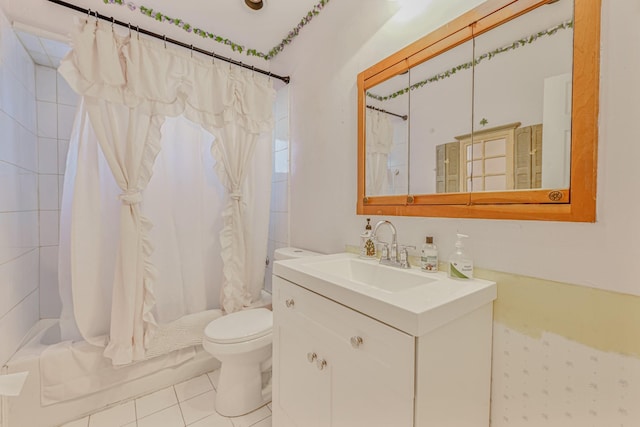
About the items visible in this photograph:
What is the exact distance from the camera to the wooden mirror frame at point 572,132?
0.70 m

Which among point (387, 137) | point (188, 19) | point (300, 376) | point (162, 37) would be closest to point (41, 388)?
point (300, 376)

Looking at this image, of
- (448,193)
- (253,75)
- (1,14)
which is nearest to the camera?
(448,193)

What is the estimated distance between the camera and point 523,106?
0.83 m

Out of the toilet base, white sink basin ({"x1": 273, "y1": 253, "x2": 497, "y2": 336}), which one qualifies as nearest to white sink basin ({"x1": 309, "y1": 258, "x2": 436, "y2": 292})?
white sink basin ({"x1": 273, "y1": 253, "x2": 497, "y2": 336})

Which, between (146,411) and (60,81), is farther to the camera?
(60,81)

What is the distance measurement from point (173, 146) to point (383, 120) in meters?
1.37

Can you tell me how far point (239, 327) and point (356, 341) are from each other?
93 cm

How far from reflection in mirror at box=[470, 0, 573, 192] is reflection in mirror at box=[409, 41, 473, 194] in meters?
0.04

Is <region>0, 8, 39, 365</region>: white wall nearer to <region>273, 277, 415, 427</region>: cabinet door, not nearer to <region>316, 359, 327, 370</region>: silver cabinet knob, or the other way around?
<region>273, 277, 415, 427</region>: cabinet door

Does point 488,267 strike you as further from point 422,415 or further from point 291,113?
point 291,113

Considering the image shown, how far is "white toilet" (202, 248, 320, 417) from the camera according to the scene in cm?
136

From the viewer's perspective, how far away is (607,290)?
687 millimetres

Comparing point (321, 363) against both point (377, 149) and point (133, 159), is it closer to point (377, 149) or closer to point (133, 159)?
point (377, 149)

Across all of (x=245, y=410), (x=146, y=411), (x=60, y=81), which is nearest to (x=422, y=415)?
(x=245, y=410)
